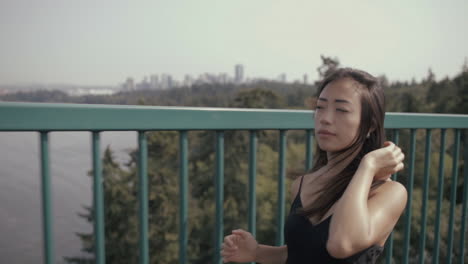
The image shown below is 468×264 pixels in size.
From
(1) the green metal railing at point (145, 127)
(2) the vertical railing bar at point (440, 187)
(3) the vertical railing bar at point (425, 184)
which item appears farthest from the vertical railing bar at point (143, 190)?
(2) the vertical railing bar at point (440, 187)

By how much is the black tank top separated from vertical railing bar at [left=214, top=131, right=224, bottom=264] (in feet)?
1.24

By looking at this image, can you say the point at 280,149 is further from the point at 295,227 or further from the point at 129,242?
the point at 129,242

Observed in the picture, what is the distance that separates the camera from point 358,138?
115 centimetres

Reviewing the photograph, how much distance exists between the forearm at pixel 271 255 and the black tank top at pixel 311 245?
0.13m

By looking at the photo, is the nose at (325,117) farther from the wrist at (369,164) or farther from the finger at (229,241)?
the finger at (229,241)

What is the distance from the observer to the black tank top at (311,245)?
42.0 inches

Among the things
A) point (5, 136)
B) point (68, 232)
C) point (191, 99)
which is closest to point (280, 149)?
point (5, 136)

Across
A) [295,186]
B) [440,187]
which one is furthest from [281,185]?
[440,187]

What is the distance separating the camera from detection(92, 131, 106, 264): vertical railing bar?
1.24 m

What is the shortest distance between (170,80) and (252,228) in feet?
151

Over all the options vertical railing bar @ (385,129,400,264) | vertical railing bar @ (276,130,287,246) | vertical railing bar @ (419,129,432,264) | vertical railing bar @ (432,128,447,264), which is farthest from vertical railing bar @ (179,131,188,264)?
vertical railing bar @ (432,128,447,264)

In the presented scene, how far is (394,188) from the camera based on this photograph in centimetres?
111

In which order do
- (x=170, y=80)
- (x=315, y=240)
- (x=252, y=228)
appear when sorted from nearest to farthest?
1. (x=315, y=240)
2. (x=252, y=228)
3. (x=170, y=80)

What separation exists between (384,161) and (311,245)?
277 mm
